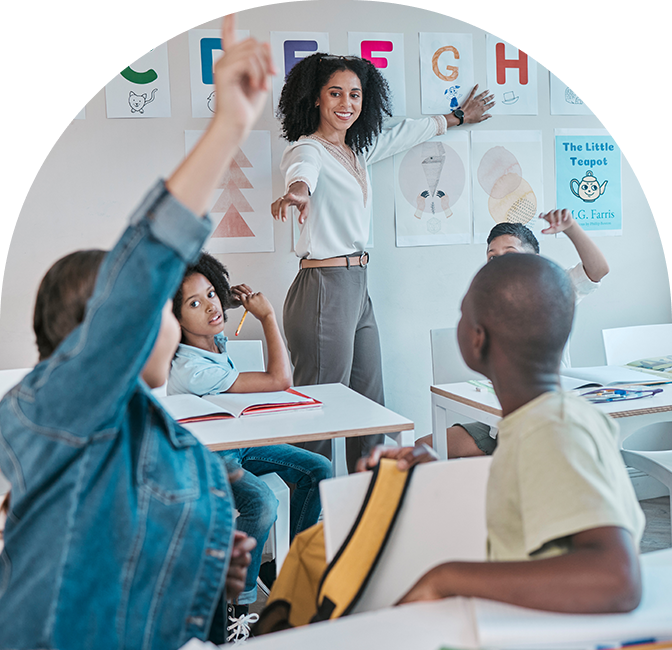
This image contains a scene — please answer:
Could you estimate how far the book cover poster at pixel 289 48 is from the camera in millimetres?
2914

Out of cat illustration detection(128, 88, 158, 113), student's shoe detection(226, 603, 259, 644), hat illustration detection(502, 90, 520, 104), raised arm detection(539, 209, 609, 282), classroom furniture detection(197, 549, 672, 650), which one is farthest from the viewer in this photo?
hat illustration detection(502, 90, 520, 104)

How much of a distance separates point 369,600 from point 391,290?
7.42 feet

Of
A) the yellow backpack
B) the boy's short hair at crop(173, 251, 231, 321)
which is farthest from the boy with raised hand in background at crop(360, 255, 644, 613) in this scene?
the boy's short hair at crop(173, 251, 231, 321)

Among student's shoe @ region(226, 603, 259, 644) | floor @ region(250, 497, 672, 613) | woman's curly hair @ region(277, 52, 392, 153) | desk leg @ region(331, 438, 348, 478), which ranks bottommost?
floor @ region(250, 497, 672, 613)

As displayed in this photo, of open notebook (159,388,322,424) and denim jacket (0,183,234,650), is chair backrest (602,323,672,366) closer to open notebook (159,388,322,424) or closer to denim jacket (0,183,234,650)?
open notebook (159,388,322,424)

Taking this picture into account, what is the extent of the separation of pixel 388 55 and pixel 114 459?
2.70m

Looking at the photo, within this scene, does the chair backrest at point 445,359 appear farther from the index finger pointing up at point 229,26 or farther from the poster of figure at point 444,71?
the index finger pointing up at point 229,26

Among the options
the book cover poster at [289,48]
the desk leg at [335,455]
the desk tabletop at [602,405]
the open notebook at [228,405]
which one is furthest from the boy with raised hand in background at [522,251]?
the book cover poster at [289,48]

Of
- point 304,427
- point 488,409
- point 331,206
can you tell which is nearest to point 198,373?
point 304,427

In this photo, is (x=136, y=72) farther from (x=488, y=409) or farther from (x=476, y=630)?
(x=476, y=630)

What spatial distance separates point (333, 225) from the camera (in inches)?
109

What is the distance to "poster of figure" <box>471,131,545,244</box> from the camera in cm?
321

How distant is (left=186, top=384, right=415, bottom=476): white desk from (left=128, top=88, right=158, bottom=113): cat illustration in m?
1.64

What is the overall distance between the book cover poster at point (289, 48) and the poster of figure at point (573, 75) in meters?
1.17
